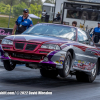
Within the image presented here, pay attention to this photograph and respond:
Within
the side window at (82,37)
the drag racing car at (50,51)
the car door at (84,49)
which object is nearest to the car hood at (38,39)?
the drag racing car at (50,51)

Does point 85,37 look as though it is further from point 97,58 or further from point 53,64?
point 53,64

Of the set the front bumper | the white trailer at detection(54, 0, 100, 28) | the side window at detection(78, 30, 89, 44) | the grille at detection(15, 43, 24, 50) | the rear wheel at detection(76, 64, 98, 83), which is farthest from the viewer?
the white trailer at detection(54, 0, 100, 28)

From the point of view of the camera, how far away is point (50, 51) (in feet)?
23.2

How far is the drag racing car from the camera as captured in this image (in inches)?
280

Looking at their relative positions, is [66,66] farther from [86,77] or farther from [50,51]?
[86,77]

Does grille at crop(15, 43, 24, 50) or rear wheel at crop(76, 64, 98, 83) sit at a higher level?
grille at crop(15, 43, 24, 50)

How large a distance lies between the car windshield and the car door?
0.27 m

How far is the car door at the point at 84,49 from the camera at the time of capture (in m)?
8.05

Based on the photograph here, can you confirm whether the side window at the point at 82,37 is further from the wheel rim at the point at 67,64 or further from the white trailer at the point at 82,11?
the white trailer at the point at 82,11

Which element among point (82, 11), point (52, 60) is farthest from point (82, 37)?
point (82, 11)

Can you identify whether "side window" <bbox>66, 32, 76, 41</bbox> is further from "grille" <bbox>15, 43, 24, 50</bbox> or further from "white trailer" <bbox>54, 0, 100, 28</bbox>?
"white trailer" <bbox>54, 0, 100, 28</bbox>

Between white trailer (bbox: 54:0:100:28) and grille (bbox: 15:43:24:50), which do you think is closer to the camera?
grille (bbox: 15:43:24:50)

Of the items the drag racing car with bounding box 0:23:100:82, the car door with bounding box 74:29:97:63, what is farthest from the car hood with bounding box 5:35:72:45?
the car door with bounding box 74:29:97:63

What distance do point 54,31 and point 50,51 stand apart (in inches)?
56.1
